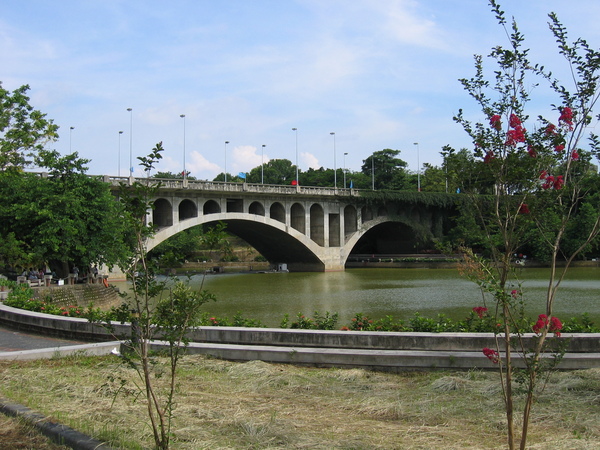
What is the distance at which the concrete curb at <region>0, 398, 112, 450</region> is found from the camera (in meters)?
5.41

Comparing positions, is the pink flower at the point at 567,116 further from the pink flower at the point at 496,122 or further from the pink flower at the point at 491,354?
the pink flower at the point at 491,354

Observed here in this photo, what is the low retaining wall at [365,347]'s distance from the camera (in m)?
8.91

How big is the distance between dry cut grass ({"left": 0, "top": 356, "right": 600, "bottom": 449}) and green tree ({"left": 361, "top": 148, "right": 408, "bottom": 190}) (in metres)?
77.7

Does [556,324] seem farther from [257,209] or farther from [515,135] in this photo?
[257,209]

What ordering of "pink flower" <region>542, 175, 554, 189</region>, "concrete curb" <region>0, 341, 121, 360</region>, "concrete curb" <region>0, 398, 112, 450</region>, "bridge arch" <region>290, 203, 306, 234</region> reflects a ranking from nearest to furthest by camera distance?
"concrete curb" <region>0, 398, 112, 450</region> → "pink flower" <region>542, 175, 554, 189</region> → "concrete curb" <region>0, 341, 121, 360</region> → "bridge arch" <region>290, 203, 306, 234</region>

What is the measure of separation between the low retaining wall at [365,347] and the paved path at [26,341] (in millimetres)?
2843

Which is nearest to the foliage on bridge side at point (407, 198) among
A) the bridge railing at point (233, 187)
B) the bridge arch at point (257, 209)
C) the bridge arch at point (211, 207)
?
the bridge railing at point (233, 187)

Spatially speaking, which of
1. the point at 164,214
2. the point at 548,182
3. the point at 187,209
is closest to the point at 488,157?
the point at 548,182

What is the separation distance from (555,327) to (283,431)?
2.61 m

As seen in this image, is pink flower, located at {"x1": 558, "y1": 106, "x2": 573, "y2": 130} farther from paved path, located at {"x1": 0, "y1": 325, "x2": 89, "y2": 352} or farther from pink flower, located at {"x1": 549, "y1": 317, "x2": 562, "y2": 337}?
paved path, located at {"x1": 0, "y1": 325, "x2": 89, "y2": 352}

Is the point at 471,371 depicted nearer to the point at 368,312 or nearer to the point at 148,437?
the point at 148,437

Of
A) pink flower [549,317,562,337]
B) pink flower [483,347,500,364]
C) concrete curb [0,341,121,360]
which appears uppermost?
pink flower [549,317,562,337]

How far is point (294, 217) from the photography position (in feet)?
192

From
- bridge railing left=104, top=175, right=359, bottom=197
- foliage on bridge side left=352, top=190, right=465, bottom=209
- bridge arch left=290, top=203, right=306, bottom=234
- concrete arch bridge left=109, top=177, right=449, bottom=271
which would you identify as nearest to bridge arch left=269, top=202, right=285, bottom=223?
concrete arch bridge left=109, top=177, right=449, bottom=271
